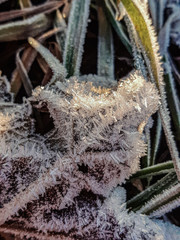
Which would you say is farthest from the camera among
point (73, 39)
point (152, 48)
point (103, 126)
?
point (73, 39)

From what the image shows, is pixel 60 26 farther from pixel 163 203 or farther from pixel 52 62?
pixel 163 203

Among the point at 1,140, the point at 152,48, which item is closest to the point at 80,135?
the point at 1,140

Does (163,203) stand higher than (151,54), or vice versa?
(151,54)

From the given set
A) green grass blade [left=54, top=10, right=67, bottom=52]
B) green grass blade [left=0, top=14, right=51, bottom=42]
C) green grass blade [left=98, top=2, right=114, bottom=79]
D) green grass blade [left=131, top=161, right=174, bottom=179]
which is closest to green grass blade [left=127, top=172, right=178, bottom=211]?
green grass blade [left=131, top=161, right=174, bottom=179]

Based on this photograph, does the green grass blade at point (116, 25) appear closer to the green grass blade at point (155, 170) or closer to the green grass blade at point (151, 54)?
the green grass blade at point (151, 54)

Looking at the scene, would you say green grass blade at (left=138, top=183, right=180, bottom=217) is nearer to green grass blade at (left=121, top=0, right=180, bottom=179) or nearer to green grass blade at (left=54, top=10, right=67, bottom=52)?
green grass blade at (left=121, top=0, right=180, bottom=179)

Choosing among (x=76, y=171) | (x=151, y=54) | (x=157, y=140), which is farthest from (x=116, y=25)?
(x=76, y=171)

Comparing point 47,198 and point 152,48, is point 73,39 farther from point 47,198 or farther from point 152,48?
point 47,198

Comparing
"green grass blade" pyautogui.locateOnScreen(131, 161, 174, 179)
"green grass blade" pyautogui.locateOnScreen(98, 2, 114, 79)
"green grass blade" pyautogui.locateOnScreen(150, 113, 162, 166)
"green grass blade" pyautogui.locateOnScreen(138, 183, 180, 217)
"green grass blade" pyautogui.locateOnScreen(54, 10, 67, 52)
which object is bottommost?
"green grass blade" pyautogui.locateOnScreen(138, 183, 180, 217)
